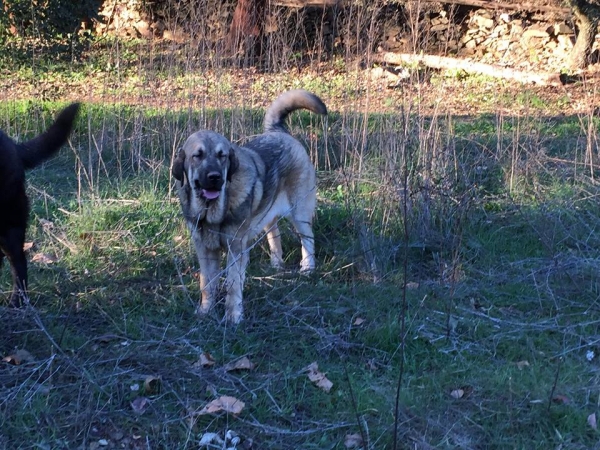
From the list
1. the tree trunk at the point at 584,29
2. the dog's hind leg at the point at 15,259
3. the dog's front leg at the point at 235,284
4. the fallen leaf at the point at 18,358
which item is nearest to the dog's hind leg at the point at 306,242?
the dog's front leg at the point at 235,284

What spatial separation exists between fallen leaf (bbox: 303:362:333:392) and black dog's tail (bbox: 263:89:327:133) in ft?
7.90

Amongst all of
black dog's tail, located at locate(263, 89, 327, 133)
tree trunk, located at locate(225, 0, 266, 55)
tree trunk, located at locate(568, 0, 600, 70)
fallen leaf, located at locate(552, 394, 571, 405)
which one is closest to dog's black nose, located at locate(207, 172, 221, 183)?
black dog's tail, located at locate(263, 89, 327, 133)

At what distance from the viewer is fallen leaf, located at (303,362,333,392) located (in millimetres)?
3824

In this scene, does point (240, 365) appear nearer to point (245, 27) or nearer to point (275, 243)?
point (275, 243)

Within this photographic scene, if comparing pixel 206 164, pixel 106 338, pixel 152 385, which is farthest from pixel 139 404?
pixel 206 164

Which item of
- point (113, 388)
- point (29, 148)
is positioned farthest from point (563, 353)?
point (29, 148)

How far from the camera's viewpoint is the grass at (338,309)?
3533mm

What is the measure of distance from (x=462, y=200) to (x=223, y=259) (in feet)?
6.03

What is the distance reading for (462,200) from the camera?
5719mm

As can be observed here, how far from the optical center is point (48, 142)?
5113 millimetres

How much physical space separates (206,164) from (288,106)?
159 centimetres

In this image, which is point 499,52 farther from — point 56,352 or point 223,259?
point 56,352

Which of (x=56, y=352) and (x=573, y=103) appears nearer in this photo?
(x=56, y=352)

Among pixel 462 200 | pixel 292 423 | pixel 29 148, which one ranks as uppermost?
pixel 29 148
